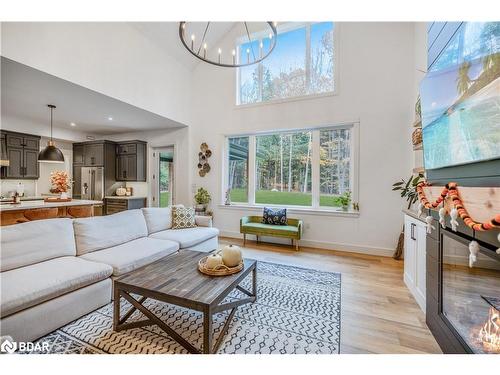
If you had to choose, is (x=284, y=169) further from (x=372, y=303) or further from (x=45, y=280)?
(x=45, y=280)

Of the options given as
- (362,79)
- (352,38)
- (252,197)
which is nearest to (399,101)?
(362,79)

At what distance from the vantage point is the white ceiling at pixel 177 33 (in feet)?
13.2

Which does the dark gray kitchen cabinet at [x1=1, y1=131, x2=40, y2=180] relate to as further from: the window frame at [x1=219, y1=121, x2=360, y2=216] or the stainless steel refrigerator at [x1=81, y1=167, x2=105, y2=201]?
the window frame at [x1=219, y1=121, x2=360, y2=216]

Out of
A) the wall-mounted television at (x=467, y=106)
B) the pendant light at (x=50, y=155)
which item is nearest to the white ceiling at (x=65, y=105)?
the pendant light at (x=50, y=155)

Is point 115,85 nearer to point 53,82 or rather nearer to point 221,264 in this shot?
point 53,82

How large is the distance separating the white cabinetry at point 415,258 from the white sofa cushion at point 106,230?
340 centimetres

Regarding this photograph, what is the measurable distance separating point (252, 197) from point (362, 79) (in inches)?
123

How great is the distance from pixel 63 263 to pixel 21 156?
15.6 feet

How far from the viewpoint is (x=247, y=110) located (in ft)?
15.8

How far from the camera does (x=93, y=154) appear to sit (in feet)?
19.1

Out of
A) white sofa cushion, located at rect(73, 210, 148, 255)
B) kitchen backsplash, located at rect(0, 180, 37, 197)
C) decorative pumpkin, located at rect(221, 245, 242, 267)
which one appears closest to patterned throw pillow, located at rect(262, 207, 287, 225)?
white sofa cushion, located at rect(73, 210, 148, 255)

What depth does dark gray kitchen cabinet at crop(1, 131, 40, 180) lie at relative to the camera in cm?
477

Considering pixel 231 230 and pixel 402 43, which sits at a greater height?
pixel 402 43
